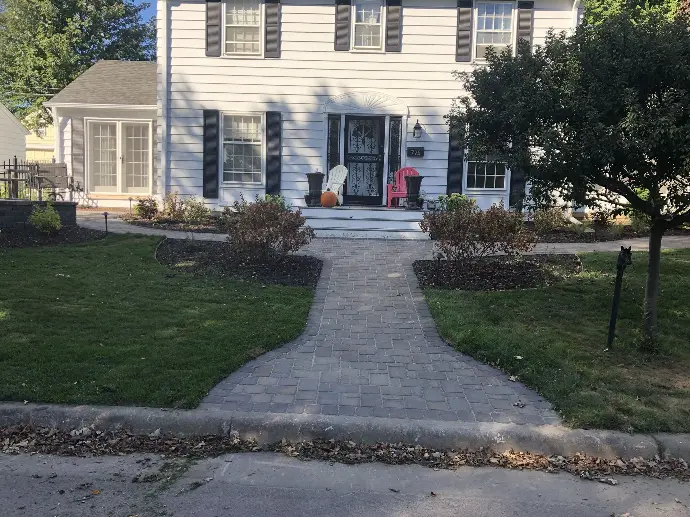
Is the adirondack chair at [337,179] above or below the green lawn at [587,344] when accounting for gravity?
above

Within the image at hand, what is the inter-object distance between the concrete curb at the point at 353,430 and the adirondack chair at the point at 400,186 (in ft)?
36.1

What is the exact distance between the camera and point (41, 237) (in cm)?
1132

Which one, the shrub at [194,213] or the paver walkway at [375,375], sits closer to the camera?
the paver walkway at [375,375]

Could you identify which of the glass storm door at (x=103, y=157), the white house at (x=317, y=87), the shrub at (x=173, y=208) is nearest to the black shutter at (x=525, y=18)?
the white house at (x=317, y=87)

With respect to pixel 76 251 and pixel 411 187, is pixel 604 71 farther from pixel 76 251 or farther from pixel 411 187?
pixel 411 187

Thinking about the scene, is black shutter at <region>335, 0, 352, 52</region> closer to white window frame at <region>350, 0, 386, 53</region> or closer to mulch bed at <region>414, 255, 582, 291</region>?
white window frame at <region>350, 0, 386, 53</region>

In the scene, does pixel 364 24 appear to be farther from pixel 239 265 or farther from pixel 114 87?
pixel 239 265

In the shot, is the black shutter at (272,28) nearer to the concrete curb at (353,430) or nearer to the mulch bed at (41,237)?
the mulch bed at (41,237)

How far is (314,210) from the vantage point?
47.8 feet

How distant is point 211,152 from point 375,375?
1099 cm

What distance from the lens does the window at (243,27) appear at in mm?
15375

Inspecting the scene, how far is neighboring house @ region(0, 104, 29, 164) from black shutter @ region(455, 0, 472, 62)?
19118 millimetres

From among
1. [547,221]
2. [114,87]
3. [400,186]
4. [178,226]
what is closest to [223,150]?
[178,226]

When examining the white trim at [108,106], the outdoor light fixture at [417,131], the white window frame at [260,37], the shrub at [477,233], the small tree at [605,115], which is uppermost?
the white window frame at [260,37]
